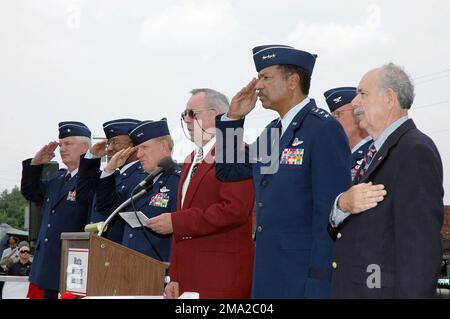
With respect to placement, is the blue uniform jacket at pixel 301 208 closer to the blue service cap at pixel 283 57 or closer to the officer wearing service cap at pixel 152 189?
the blue service cap at pixel 283 57

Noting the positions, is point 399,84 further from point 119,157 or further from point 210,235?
point 119,157

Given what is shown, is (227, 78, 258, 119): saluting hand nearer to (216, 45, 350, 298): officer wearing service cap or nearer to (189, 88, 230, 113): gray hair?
(216, 45, 350, 298): officer wearing service cap

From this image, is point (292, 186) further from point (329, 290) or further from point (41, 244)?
point (41, 244)

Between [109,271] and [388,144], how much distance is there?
1.99 m

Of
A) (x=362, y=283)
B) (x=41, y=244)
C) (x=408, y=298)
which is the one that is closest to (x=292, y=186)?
(x=362, y=283)

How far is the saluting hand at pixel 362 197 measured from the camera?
314 cm

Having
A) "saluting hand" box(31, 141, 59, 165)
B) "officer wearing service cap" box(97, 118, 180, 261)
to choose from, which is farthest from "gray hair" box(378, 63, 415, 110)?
"saluting hand" box(31, 141, 59, 165)

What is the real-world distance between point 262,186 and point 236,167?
0.50m

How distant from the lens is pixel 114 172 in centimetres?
600

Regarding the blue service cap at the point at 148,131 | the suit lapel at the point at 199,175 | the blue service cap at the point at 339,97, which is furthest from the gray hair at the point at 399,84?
the blue service cap at the point at 148,131

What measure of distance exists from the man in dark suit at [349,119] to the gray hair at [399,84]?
208 centimetres

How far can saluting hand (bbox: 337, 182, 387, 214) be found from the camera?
314cm
